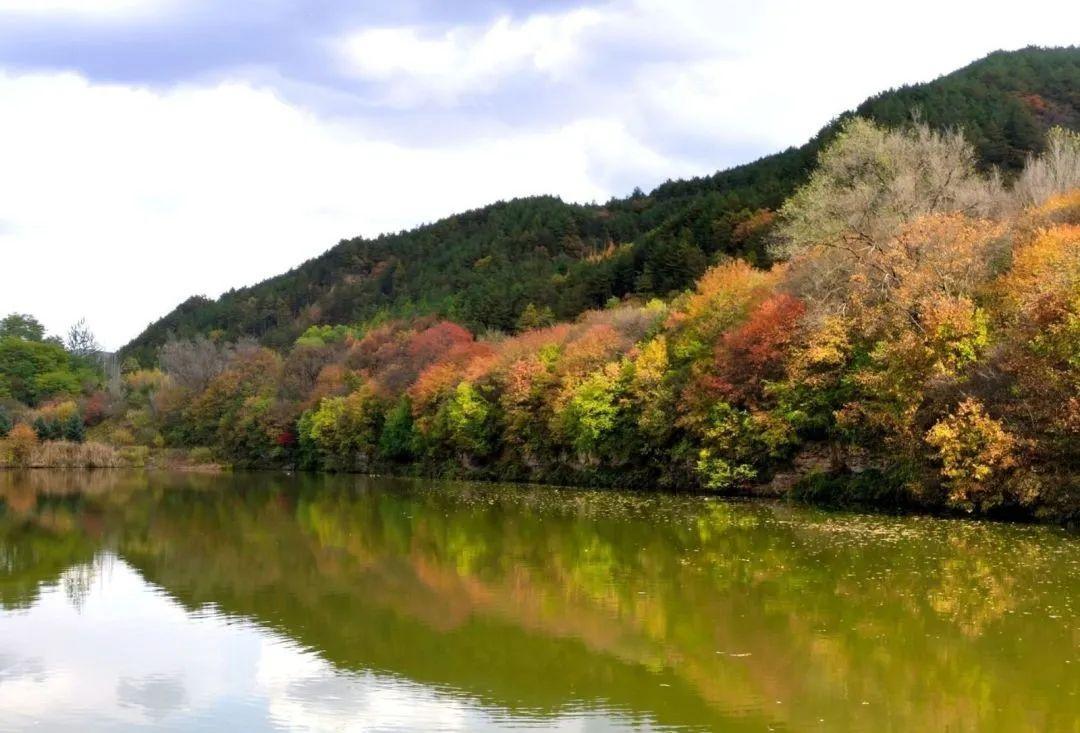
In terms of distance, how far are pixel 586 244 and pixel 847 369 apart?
125 m

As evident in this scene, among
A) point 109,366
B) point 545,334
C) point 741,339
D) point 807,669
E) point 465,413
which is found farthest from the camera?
point 109,366

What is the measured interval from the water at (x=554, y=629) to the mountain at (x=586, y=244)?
180 ft

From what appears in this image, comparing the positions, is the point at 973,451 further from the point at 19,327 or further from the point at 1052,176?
the point at 19,327

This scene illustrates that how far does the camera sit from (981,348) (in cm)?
3291

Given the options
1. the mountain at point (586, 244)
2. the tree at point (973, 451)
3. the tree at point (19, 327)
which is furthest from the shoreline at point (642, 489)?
the tree at point (19, 327)

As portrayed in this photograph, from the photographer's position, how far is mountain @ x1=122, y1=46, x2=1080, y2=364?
90656mm

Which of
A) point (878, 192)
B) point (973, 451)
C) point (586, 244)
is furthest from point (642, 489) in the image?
point (586, 244)

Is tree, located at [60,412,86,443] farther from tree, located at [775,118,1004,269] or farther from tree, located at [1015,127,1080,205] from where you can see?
tree, located at [1015,127,1080,205]

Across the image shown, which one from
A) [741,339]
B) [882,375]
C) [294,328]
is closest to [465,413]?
[741,339]

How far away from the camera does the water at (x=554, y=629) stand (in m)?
12.4

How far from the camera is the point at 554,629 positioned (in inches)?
663

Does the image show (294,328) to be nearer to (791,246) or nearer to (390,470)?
(390,470)

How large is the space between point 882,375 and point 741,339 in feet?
32.3

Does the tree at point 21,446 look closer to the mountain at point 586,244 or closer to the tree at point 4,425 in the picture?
the tree at point 4,425
